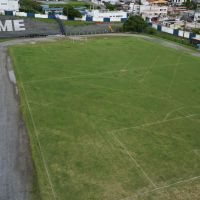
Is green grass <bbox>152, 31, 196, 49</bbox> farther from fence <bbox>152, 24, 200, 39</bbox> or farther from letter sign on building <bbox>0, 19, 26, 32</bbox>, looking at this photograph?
letter sign on building <bbox>0, 19, 26, 32</bbox>

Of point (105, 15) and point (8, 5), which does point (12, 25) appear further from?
point (105, 15)

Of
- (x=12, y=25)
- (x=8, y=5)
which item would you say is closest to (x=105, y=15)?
(x=8, y=5)

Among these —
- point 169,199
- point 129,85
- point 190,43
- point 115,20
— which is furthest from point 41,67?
point 115,20

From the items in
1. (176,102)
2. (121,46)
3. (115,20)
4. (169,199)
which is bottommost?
(169,199)

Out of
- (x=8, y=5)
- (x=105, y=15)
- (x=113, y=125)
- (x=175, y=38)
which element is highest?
(x=8, y=5)

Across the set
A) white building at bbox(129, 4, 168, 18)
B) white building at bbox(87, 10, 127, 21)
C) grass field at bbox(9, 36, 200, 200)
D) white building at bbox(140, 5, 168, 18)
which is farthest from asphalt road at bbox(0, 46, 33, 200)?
white building at bbox(140, 5, 168, 18)

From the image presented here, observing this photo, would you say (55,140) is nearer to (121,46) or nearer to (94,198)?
(94,198)
